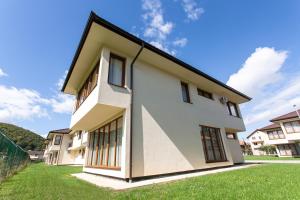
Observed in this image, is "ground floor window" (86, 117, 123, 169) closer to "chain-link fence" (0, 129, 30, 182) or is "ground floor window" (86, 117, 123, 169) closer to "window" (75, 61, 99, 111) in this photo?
"window" (75, 61, 99, 111)

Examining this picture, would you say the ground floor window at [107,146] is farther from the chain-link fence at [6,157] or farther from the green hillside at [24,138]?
the green hillside at [24,138]

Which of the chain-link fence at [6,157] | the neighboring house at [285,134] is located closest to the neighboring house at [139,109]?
the chain-link fence at [6,157]

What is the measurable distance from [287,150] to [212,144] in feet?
112

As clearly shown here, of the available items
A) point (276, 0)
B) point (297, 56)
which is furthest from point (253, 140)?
point (276, 0)

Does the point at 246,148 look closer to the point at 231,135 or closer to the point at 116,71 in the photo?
the point at 231,135

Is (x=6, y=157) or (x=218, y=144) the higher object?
(x=218, y=144)

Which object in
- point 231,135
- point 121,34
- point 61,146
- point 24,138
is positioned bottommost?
point 231,135

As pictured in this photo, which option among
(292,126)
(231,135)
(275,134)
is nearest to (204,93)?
(231,135)

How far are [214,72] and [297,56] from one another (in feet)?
17.3

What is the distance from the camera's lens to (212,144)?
1016 cm

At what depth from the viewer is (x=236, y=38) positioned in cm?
978

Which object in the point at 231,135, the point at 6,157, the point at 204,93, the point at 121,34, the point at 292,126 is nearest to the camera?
the point at 121,34

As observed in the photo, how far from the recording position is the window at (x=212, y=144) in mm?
9539

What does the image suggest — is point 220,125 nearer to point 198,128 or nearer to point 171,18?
point 198,128
